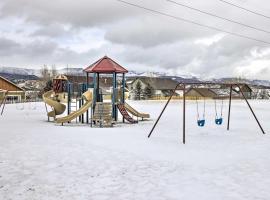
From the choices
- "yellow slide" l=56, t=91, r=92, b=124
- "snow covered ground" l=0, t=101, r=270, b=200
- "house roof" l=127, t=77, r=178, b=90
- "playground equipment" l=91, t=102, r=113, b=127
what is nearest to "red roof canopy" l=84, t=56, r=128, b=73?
"yellow slide" l=56, t=91, r=92, b=124

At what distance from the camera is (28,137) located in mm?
12141

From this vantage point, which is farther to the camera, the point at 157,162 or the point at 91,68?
the point at 91,68

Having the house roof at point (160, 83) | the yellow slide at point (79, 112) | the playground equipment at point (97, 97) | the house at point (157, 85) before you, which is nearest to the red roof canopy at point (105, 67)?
the playground equipment at point (97, 97)

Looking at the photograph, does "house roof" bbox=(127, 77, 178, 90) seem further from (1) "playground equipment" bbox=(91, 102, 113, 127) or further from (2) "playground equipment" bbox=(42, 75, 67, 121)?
(1) "playground equipment" bbox=(91, 102, 113, 127)

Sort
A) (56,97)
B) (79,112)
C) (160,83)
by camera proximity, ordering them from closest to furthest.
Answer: (79,112) < (56,97) < (160,83)

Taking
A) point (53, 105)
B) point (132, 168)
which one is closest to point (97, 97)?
point (53, 105)

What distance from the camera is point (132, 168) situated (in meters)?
7.51

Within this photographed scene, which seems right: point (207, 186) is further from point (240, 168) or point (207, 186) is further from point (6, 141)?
point (6, 141)

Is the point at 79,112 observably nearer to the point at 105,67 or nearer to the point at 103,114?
the point at 103,114

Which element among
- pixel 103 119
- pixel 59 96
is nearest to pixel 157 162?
pixel 103 119

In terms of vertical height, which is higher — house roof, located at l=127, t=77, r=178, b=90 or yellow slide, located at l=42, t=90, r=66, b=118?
house roof, located at l=127, t=77, r=178, b=90

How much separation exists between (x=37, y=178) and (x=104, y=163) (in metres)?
1.84

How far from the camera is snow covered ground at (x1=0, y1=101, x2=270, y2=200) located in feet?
19.1

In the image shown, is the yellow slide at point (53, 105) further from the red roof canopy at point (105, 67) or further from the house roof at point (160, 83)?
the house roof at point (160, 83)
